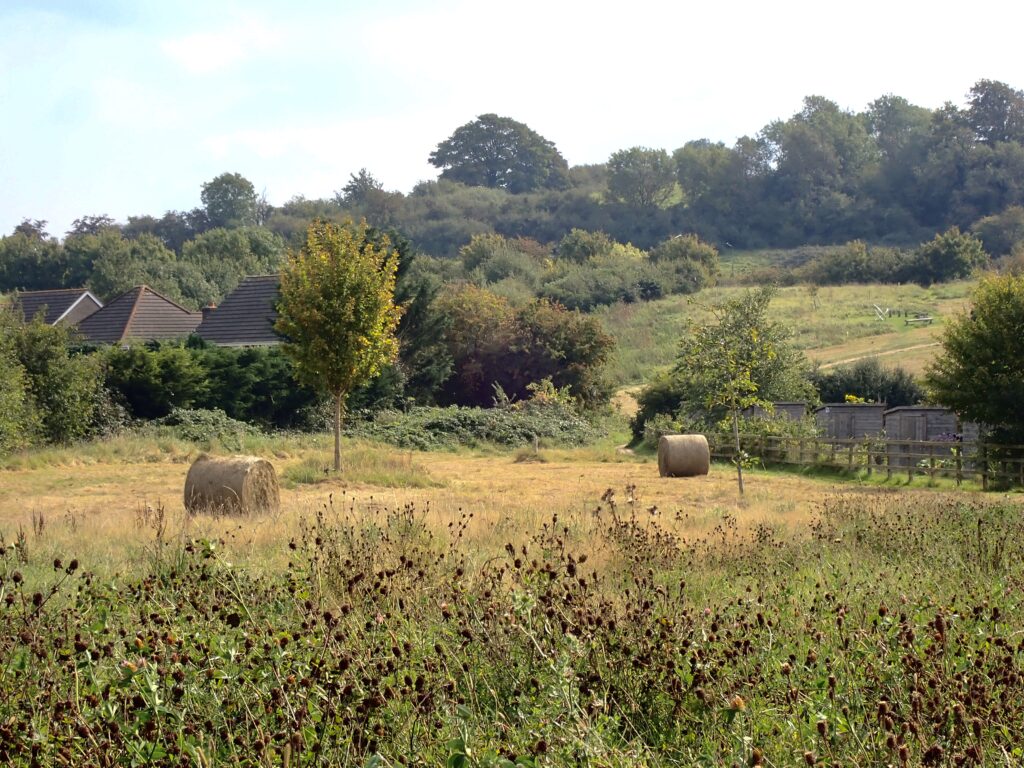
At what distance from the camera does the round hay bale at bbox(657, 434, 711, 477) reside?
25344 mm

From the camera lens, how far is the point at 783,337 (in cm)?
3578

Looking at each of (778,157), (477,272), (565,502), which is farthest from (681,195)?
(565,502)

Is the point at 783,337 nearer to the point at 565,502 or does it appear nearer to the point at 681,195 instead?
the point at 565,502

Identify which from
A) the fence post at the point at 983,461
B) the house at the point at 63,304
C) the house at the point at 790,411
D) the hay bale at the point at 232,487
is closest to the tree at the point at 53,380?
the hay bale at the point at 232,487

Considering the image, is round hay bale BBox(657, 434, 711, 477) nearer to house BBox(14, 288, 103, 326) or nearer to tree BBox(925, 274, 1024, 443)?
tree BBox(925, 274, 1024, 443)

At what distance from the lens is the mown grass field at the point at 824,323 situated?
1902 inches

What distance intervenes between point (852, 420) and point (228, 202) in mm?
92656

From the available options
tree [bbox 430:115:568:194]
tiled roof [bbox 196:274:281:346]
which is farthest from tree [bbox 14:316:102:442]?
tree [bbox 430:115:568:194]

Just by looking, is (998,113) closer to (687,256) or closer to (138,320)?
(687,256)

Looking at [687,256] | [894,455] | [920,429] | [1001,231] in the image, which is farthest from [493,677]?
[1001,231]

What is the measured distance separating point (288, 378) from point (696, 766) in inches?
1214

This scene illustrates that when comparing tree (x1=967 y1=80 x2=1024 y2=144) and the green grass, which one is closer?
the green grass

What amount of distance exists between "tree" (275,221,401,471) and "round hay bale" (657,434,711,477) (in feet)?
21.8

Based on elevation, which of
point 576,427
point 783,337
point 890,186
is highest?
point 890,186
